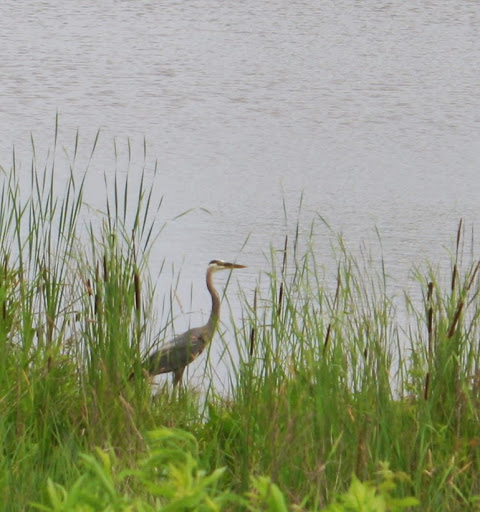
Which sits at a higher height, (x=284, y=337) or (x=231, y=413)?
(x=284, y=337)

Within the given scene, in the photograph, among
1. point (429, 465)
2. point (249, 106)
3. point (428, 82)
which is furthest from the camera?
point (428, 82)

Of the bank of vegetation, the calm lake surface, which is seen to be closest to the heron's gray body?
the bank of vegetation

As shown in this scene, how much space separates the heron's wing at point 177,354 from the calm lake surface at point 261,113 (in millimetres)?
275

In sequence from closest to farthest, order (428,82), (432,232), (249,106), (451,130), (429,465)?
(429,465) → (432,232) → (451,130) → (249,106) → (428,82)

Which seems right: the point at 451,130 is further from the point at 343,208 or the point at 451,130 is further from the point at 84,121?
the point at 84,121

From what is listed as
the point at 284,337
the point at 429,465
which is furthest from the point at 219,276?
the point at 429,465

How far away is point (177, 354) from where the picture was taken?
3.29 m

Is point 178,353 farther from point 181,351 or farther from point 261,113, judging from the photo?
point 261,113

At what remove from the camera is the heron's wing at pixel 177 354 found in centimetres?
306

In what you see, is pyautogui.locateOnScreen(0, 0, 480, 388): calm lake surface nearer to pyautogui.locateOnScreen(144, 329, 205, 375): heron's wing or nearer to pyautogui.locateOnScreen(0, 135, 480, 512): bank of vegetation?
pyautogui.locateOnScreen(144, 329, 205, 375): heron's wing

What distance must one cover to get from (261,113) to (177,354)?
4.28 metres

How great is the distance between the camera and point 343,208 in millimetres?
5637

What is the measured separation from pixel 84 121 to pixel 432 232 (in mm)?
2648

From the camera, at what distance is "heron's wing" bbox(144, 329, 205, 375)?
306cm
